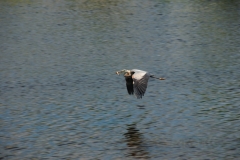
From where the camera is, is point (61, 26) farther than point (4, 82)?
Yes

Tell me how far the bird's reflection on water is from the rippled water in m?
0.03

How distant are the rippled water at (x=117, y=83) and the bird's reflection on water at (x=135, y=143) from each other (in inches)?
1.1

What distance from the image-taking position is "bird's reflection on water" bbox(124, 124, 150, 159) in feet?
52.5

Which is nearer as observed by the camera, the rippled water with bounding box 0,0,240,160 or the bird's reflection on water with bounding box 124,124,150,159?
the bird's reflection on water with bounding box 124,124,150,159

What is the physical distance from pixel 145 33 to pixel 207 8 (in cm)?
787

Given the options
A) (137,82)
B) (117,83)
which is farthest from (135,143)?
(117,83)

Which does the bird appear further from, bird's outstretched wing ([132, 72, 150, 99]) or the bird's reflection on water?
the bird's reflection on water

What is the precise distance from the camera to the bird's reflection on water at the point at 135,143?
15997mm

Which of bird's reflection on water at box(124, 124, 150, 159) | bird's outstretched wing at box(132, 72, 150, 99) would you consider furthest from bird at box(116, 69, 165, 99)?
bird's reflection on water at box(124, 124, 150, 159)

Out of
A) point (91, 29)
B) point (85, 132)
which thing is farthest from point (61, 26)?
point (85, 132)

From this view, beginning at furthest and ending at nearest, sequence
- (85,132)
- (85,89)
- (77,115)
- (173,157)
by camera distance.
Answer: (85,89) < (77,115) < (85,132) < (173,157)

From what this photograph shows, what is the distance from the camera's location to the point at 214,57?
87.6 feet

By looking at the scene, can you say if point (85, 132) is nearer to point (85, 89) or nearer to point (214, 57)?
point (85, 89)

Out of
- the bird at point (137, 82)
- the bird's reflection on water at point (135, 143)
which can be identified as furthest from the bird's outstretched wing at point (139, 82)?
the bird's reflection on water at point (135, 143)
